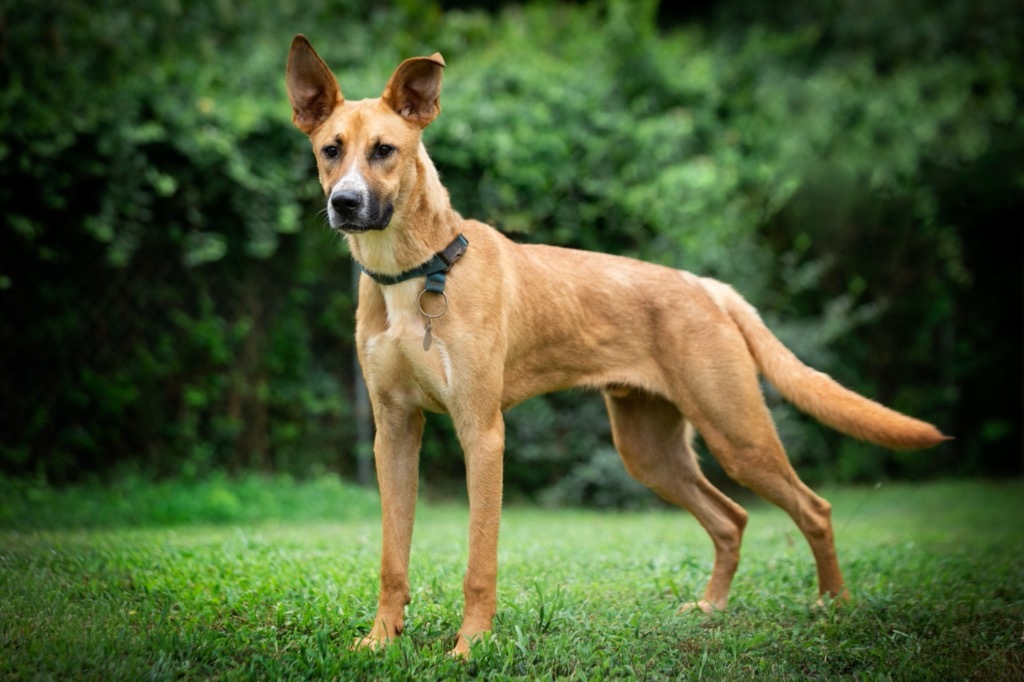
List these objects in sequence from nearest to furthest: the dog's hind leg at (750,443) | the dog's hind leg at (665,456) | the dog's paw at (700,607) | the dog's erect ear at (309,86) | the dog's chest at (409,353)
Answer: the dog's chest at (409,353) → the dog's erect ear at (309,86) → the dog's paw at (700,607) → the dog's hind leg at (750,443) → the dog's hind leg at (665,456)

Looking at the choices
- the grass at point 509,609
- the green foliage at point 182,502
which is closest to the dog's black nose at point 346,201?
the grass at point 509,609

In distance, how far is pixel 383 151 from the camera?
4.38 meters

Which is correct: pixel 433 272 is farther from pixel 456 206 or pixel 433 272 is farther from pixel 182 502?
pixel 456 206

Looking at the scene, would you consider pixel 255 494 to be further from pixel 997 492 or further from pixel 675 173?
pixel 997 492

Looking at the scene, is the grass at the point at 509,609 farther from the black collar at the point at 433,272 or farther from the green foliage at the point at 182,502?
the black collar at the point at 433,272

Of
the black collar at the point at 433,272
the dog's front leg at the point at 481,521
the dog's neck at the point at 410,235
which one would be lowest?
the dog's front leg at the point at 481,521

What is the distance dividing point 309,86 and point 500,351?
1.57 meters

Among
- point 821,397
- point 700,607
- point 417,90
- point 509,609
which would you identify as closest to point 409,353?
point 417,90

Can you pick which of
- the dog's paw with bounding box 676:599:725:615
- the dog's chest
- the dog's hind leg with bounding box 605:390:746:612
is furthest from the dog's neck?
the dog's paw with bounding box 676:599:725:615

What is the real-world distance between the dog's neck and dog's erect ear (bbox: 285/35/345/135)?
51 cm

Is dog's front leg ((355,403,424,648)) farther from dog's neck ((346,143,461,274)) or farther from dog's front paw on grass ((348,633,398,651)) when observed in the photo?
dog's neck ((346,143,461,274))

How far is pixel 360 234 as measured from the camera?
4.52 metres

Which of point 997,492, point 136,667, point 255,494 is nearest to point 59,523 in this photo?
point 255,494

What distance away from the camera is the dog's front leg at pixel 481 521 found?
423 cm
